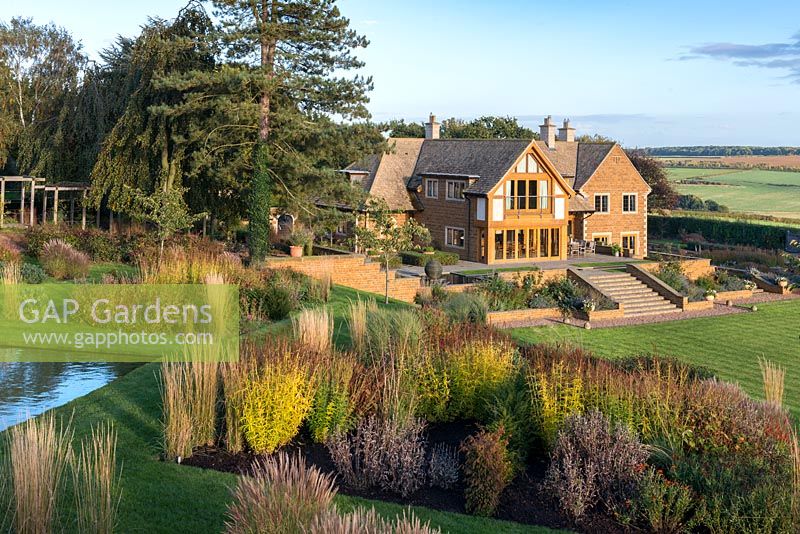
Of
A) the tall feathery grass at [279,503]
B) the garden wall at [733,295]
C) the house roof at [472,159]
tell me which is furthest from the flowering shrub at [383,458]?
the house roof at [472,159]

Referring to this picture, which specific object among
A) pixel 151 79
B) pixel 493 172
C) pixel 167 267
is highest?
pixel 151 79

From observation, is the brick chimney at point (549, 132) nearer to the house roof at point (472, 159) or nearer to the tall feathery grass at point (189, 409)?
the house roof at point (472, 159)

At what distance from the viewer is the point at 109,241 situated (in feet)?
84.1

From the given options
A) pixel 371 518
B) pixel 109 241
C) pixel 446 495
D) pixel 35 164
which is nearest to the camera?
pixel 371 518

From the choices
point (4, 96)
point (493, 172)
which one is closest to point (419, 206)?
point (493, 172)

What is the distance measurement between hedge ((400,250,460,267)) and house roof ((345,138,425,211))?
14.6ft

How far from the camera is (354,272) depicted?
87.2 ft

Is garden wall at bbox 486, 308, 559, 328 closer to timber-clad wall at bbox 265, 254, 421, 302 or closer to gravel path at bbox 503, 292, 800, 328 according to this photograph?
gravel path at bbox 503, 292, 800, 328

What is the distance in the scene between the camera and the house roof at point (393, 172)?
126 feet

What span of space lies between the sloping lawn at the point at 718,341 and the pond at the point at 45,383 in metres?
9.01

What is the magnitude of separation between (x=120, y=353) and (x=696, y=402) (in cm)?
977

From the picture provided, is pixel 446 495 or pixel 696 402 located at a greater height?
pixel 696 402

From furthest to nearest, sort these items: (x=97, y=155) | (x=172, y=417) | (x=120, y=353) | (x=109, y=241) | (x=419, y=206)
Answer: (x=419, y=206) < (x=97, y=155) < (x=109, y=241) < (x=120, y=353) < (x=172, y=417)

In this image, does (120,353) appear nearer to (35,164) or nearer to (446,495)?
(446,495)
